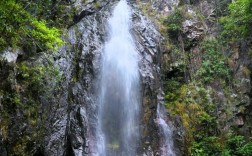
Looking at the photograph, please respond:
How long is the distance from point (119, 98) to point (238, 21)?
7283mm

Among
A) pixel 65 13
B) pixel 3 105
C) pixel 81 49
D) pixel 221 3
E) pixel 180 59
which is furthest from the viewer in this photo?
pixel 221 3

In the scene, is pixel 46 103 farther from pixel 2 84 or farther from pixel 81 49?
pixel 81 49

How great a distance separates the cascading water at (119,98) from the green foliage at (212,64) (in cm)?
339

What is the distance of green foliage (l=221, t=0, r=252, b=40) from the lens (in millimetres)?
12547

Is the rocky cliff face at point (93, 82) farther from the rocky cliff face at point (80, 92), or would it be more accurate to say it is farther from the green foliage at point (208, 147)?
the green foliage at point (208, 147)

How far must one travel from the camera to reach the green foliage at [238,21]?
41.2 ft

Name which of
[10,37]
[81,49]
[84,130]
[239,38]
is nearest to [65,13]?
[81,49]

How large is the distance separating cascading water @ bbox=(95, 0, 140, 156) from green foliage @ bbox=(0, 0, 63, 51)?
10.6 ft

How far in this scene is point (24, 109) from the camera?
26.8ft

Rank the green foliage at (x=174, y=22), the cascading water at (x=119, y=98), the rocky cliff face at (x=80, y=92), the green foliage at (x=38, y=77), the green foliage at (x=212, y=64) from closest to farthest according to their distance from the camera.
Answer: the rocky cliff face at (x=80, y=92) → the green foliage at (x=38, y=77) → the cascading water at (x=119, y=98) → the green foliage at (x=212, y=64) → the green foliage at (x=174, y=22)

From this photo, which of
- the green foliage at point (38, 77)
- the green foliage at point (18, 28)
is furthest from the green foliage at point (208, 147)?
the green foliage at point (18, 28)

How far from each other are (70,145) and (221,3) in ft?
38.1

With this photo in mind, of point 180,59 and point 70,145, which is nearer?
point 70,145

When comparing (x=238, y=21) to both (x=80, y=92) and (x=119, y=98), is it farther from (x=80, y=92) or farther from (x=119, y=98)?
(x=80, y=92)
